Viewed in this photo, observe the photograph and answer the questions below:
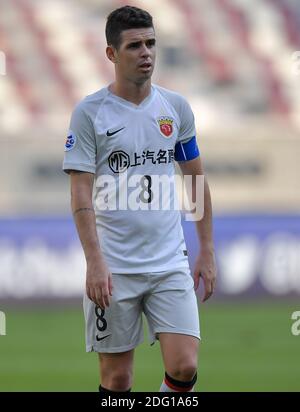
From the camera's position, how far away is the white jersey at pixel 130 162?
5219 millimetres

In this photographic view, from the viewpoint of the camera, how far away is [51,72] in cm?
1845

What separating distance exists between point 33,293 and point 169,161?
7.47m

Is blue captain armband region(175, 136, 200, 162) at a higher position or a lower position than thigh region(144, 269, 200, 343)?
higher

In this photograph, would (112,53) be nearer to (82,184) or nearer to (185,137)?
(185,137)

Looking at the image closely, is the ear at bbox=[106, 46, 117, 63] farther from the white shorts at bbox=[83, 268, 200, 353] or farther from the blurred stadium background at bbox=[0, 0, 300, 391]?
the blurred stadium background at bbox=[0, 0, 300, 391]

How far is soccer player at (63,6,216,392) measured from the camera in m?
5.19

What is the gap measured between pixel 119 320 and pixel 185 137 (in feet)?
3.30

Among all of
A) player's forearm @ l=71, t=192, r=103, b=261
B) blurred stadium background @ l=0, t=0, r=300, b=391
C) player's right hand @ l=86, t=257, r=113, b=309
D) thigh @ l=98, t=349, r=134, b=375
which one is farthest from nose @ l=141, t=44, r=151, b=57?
blurred stadium background @ l=0, t=0, r=300, b=391

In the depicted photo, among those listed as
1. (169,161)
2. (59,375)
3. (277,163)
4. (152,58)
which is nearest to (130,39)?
(152,58)

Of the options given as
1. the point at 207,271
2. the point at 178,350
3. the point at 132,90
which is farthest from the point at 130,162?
the point at 178,350

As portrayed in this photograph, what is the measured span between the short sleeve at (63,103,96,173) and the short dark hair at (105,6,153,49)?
0.40 m

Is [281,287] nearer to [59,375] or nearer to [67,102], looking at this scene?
[59,375]

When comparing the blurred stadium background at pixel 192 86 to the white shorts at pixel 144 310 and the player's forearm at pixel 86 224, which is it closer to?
the white shorts at pixel 144 310

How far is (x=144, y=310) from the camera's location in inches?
A: 213
